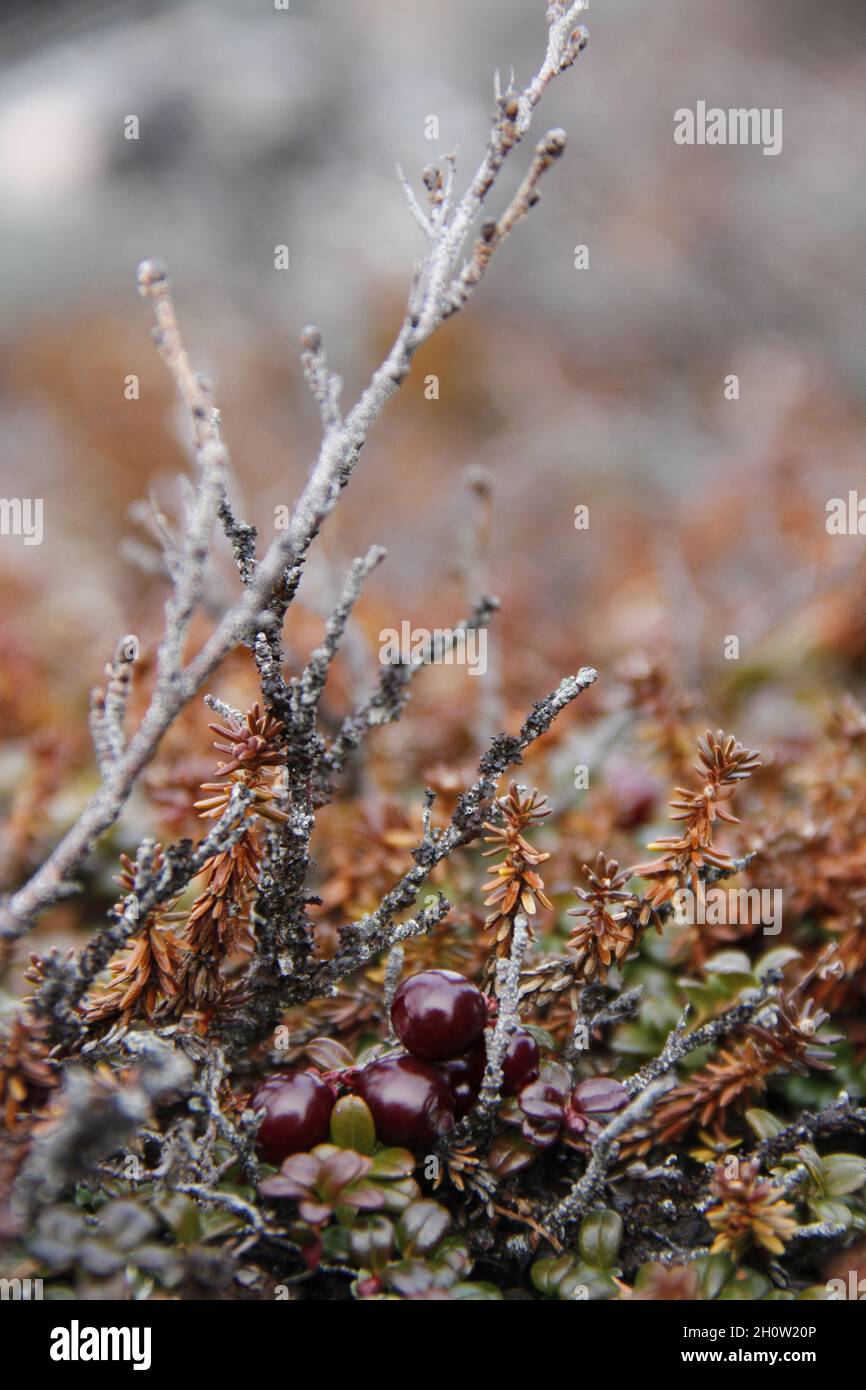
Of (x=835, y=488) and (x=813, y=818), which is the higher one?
(x=835, y=488)

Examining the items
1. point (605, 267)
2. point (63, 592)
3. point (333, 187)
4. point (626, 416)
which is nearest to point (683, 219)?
point (605, 267)

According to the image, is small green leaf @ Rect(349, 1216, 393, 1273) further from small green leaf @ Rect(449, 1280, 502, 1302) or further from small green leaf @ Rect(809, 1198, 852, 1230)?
small green leaf @ Rect(809, 1198, 852, 1230)

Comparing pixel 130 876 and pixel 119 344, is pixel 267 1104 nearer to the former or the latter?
pixel 130 876

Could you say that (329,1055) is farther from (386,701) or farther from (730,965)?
(730,965)
